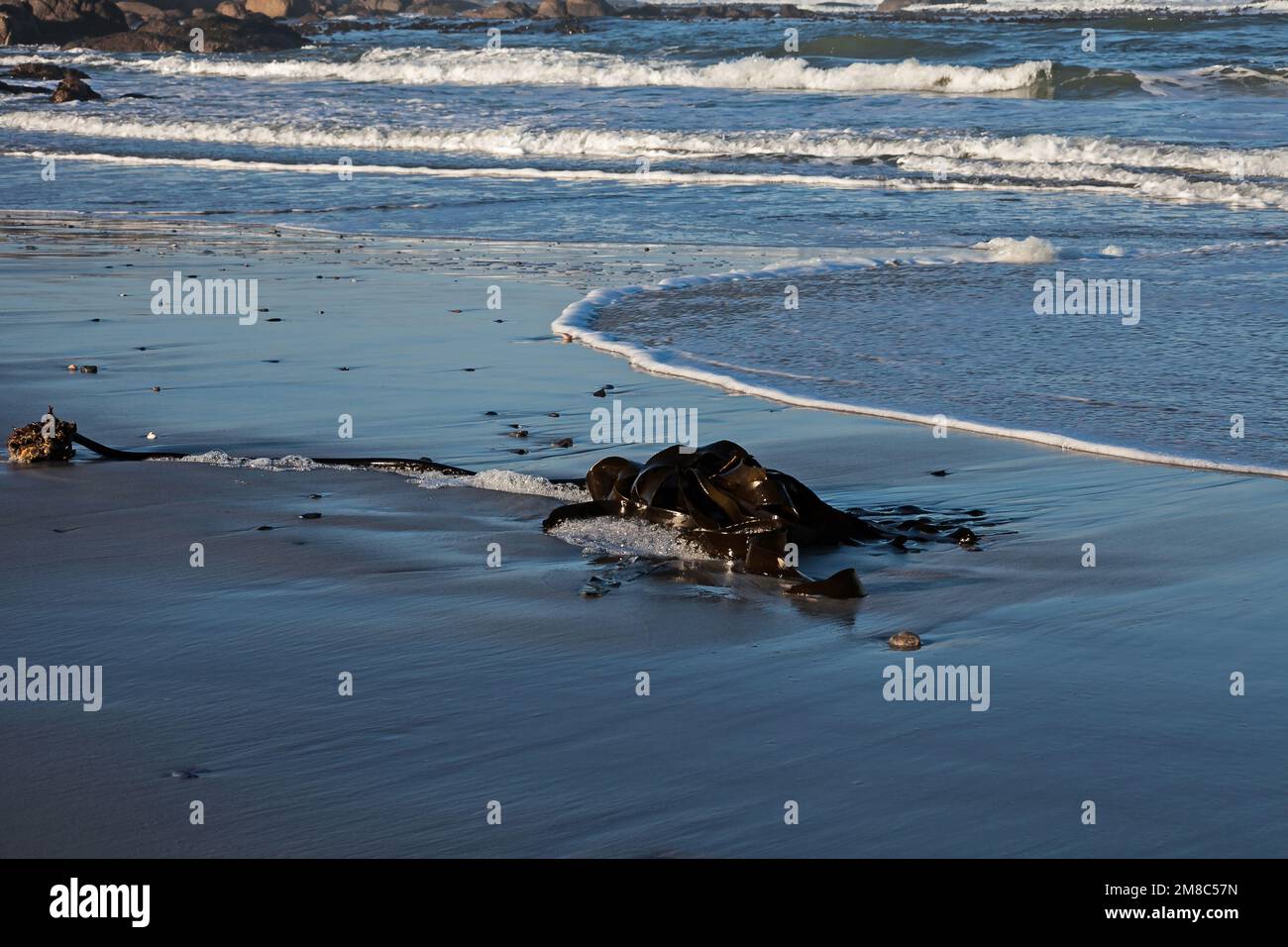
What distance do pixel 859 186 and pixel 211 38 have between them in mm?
36861

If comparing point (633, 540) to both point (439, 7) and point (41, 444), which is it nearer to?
point (41, 444)

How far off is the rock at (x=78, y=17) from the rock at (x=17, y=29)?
0.39 m

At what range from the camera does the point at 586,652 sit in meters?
3.66

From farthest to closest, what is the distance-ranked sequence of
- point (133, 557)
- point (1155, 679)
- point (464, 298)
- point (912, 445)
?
point (464, 298), point (912, 445), point (133, 557), point (1155, 679)

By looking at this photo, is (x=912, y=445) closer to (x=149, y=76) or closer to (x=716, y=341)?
(x=716, y=341)

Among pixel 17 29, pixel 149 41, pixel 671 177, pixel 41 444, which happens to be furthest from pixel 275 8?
pixel 41 444

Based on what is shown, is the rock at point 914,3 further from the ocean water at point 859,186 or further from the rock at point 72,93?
the rock at point 72,93

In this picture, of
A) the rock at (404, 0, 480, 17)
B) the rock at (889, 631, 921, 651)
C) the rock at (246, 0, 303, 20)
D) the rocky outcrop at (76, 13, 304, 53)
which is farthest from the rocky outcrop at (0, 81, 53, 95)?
the rock at (404, 0, 480, 17)

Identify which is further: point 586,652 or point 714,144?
point 714,144

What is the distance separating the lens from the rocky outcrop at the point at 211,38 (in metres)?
45.8

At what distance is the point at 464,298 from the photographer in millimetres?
9000

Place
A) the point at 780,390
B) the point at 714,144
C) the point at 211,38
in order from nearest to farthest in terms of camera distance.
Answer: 1. the point at 780,390
2. the point at 714,144
3. the point at 211,38
